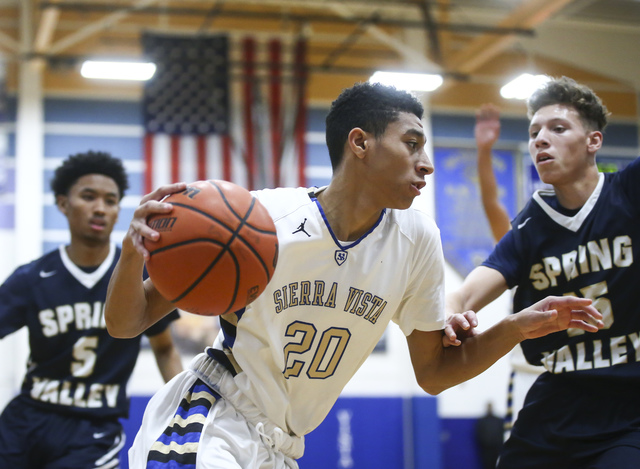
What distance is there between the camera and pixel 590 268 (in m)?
3.21

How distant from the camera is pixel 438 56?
1045cm

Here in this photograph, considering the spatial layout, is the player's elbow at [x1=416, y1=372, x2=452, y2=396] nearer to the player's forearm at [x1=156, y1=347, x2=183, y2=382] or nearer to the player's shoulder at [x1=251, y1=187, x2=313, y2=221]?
the player's shoulder at [x1=251, y1=187, x2=313, y2=221]

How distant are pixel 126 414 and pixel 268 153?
21.7ft

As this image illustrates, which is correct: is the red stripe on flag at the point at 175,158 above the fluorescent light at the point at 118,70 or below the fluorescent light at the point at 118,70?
below

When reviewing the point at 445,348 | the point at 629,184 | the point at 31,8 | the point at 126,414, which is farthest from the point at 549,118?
the point at 31,8

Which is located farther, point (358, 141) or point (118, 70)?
point (118, 70)

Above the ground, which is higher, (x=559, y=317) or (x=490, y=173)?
(x=490, y=173)

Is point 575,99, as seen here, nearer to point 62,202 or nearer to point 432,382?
point 432,382

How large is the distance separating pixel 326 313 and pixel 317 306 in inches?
1.9

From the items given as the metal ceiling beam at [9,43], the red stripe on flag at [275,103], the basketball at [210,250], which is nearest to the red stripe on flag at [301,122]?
the red stripe on flag at [275,103]

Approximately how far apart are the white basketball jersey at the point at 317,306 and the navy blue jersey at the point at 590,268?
68cm

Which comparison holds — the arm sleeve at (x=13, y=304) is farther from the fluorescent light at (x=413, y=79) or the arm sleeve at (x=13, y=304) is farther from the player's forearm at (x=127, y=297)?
the fluorescent light at (x=413, y=79)

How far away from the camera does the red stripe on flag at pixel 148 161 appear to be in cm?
1013

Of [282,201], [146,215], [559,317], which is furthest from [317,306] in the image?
[559,317]
